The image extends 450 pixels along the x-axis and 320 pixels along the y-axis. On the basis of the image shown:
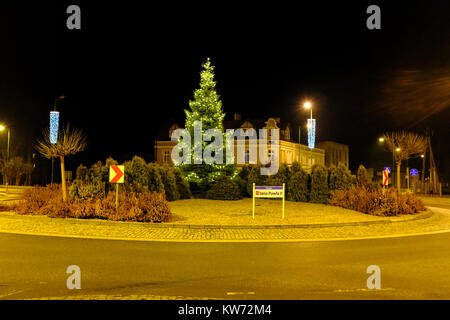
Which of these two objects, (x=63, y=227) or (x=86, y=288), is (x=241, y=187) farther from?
(x=86, y=288)

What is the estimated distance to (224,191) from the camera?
24.8m

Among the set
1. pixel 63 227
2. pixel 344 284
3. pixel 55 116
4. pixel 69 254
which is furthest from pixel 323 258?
pixel 55 116

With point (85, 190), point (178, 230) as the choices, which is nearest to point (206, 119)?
point (85, 190)

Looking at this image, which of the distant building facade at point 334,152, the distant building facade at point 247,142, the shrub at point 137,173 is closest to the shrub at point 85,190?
the shrub at point 137,173

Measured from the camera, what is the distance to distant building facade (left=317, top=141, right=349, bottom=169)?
7488 centimetres

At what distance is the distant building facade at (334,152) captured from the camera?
7488cm

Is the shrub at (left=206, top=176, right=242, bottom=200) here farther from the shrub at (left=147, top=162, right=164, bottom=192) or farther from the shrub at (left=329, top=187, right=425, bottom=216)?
the shrub at (left=329, top=187, right=425, bottom=216)

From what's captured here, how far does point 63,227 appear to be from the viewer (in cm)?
1327

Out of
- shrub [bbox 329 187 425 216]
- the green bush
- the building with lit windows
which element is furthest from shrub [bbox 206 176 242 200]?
the building with lit windows

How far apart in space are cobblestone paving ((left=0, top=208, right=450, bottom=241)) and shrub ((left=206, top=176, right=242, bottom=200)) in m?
11.2

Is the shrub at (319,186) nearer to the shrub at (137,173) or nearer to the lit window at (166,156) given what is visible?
the shrub at (137,173)

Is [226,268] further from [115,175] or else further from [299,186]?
[299,186]

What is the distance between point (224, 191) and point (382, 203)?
10.3m

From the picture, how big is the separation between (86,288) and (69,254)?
10.4 feet
